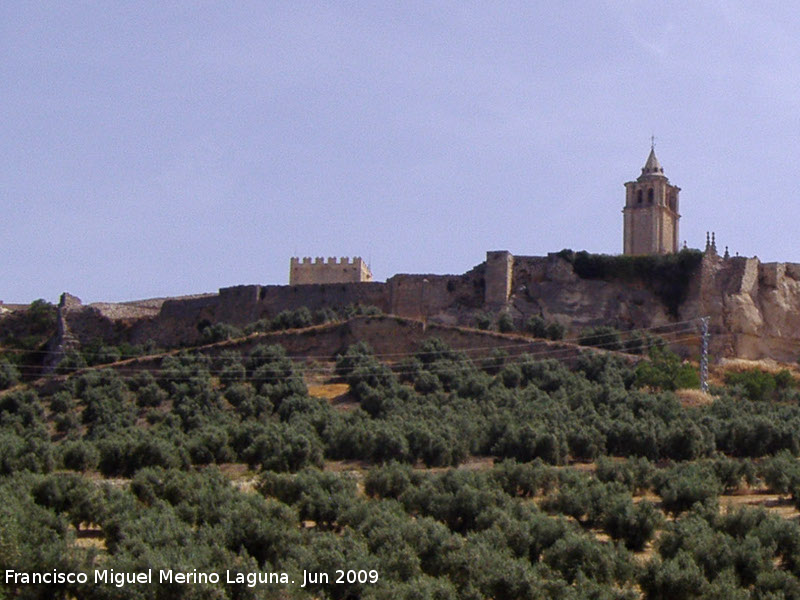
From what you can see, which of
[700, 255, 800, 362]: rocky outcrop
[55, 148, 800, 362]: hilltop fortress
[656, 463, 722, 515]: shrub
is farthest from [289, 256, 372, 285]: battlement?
[656, 463, 722, 515]: shrub

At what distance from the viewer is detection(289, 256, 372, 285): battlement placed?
5269 centimetres

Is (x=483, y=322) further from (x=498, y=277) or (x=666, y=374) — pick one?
(x=666, y=374)

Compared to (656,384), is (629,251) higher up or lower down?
higher up

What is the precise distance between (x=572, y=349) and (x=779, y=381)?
5424mm

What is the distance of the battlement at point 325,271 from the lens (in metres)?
52.7

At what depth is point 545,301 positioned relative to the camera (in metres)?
41.5

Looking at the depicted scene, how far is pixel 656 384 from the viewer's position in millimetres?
32812

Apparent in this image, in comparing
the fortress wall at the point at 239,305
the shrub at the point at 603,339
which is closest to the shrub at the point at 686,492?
the shrub at the point at 603,339

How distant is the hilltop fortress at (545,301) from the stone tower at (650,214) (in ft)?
31.6

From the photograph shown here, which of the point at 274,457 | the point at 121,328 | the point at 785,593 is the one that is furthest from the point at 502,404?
the point at 121,328

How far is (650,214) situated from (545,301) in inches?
496

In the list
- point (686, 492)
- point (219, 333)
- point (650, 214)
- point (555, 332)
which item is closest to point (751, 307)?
point (555, 332)

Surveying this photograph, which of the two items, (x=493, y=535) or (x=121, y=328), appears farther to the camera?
(x=121, y=328)

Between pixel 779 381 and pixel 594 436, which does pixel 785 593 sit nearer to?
pixel 594 436
